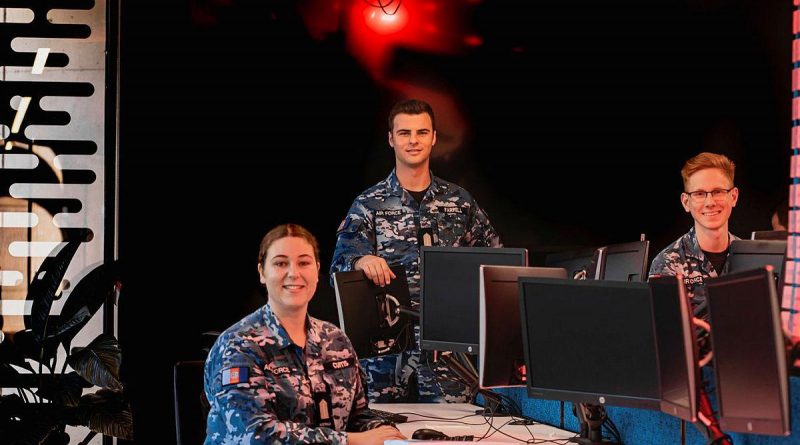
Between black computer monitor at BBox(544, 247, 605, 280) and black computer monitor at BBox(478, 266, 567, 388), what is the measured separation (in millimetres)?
434

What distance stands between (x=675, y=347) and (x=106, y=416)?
3.08m

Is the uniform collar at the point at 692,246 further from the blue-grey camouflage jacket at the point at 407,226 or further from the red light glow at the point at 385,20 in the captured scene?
the red light glow at the point at 385,20

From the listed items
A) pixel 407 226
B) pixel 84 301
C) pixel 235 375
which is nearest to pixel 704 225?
pixel 407 226


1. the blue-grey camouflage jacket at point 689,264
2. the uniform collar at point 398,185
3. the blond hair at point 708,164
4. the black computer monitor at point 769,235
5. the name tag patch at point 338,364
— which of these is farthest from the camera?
the uniform collar at point 398,185

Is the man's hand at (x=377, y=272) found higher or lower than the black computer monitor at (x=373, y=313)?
higher

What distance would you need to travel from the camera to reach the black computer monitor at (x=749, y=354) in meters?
1.79

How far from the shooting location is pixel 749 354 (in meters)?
1.86

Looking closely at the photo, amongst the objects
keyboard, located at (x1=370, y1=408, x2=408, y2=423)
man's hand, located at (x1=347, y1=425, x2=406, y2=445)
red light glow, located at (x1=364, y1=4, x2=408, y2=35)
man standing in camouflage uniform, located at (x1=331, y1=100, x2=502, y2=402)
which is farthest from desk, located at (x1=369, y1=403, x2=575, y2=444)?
red light glow, located at (x1=364, y1=4, x2=408, y2=35)

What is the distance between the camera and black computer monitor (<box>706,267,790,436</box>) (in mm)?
1792

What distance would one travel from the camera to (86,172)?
5.46 meters

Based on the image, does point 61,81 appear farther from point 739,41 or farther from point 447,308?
point 739,41

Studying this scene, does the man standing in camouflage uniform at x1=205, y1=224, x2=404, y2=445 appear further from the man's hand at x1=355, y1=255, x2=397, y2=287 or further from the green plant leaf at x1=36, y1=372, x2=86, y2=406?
the green plant leaf at x1=36, y1=372, x2=86, y2=406

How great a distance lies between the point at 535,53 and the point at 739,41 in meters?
1.20

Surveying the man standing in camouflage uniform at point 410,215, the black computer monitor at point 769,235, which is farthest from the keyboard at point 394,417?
the black computer monitor at point 769,235
